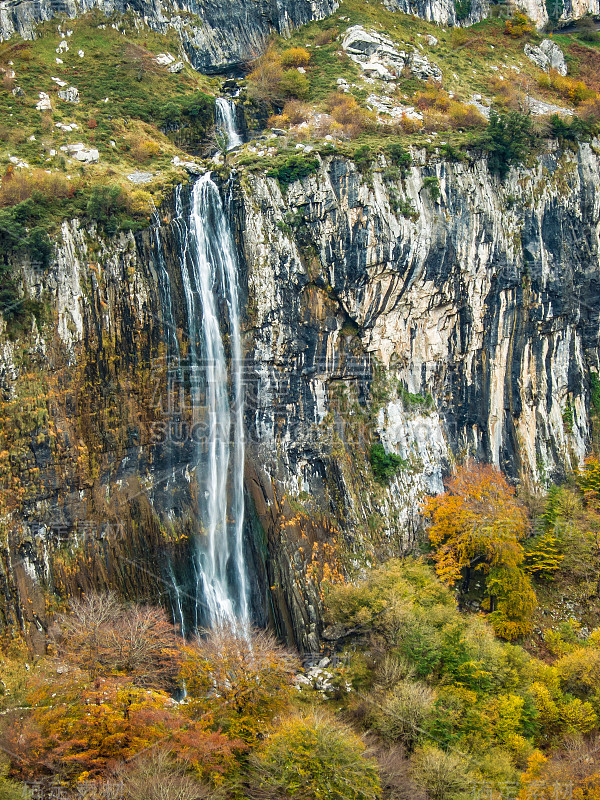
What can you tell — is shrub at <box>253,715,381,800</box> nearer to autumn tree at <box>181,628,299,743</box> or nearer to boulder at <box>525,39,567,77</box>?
autumn tree at <box>181,628,299,743</box>

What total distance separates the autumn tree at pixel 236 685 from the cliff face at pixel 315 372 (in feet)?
22.2

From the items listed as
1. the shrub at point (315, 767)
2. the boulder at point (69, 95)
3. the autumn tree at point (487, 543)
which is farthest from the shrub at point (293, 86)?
the shrub at point (315, 767)

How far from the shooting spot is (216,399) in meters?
29.5

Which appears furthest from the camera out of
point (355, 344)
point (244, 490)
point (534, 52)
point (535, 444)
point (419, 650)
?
point (534, 52)

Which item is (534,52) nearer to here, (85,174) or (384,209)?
(384,209)

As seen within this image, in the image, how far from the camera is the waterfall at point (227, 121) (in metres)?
36.5

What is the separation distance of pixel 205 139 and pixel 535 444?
2320 cm

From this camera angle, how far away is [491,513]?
30.3 metres

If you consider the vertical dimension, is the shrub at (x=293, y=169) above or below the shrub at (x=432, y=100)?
below

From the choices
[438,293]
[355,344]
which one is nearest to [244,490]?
[355,344]

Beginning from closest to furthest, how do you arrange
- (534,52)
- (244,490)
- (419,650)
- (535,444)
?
(419,650) → (244,490) → (535,444) → (534,52)

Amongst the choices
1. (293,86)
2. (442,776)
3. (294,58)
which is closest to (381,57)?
(294,58)

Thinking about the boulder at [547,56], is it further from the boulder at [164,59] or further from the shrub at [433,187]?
the boulder at [164,59]

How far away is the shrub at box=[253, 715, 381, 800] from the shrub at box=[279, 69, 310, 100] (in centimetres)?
3211
